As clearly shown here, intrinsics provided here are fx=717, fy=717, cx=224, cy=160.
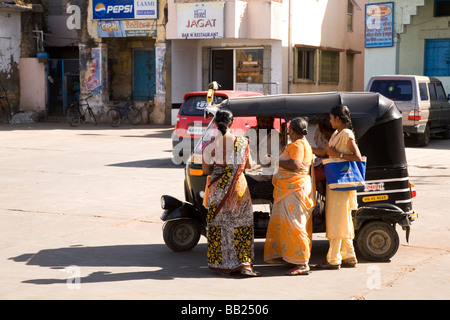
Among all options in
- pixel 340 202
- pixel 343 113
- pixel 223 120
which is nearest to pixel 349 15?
pixel 343 113

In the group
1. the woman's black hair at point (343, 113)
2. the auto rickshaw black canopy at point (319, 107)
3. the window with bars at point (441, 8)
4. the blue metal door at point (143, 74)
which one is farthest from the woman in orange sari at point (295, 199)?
the blue metal door at point (143, 74)

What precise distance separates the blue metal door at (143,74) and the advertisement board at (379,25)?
9.04 meters

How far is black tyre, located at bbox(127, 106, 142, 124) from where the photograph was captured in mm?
27969

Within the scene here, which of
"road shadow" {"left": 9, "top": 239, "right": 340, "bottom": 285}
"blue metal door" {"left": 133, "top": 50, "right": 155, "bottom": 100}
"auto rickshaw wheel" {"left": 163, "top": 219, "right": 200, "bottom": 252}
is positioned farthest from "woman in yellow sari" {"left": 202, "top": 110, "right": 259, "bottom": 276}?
"blue metal door" {"left": 133, "top": 50, "right": 155, "bottom": 100}

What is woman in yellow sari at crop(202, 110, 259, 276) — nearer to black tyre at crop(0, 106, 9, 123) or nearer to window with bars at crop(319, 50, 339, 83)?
window with bars at crop(319, 50, 339, 83)

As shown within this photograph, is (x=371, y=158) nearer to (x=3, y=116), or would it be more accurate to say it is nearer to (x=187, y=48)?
(x=187, y=48)

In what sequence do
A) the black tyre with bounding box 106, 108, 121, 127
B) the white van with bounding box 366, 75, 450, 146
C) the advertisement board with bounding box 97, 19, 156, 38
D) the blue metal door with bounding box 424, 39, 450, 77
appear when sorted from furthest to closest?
1. the advertisement board with bounding box 97, 19, 156, 38
2. the black tyre with bounding box 106, 108, 121, 127
3. the blue metal door with bounding box 424, 39, 450, 77
4. the white van with bounding box 366, 75, 450, 146

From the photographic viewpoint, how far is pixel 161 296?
233 inches

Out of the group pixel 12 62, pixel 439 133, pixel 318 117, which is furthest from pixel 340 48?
pixel 318 117

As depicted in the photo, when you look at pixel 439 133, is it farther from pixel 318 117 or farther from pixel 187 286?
pixel 187 286

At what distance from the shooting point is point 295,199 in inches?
269

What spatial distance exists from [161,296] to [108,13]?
2335cm

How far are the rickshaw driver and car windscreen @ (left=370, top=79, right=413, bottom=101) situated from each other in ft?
40.5
